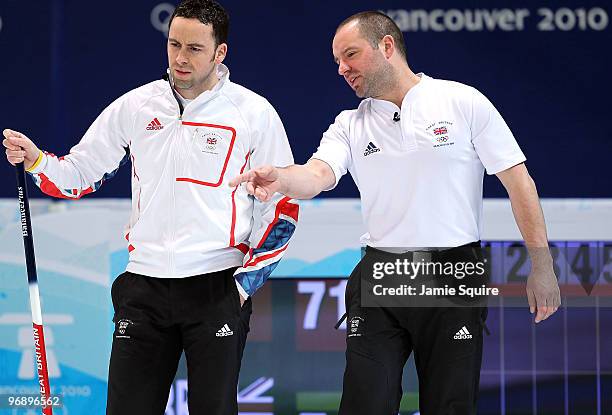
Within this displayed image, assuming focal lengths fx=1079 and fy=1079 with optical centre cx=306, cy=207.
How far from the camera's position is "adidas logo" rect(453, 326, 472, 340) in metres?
3.67

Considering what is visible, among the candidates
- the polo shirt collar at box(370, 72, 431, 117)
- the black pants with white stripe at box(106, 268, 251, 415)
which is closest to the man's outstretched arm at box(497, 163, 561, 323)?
the polo shirt collar at box(370, 72, 431, 117)

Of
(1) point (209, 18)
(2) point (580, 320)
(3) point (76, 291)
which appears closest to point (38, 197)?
(3) point (76, 291)

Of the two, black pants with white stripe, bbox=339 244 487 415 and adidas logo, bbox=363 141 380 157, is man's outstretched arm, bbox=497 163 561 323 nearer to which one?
black pants with white stripe, bbox=339 244 487 415

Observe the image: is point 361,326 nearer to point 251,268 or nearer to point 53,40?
point 251,268

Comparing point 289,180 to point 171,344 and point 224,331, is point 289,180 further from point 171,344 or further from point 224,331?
point 171,344

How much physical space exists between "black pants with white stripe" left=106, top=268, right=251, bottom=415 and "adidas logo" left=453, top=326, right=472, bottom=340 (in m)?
0.77

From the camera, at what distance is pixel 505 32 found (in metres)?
5.44

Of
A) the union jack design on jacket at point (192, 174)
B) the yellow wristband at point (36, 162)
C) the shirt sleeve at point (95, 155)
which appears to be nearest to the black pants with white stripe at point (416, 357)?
the union jack design on jacket at point (192, 174)

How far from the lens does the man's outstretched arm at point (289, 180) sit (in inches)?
133

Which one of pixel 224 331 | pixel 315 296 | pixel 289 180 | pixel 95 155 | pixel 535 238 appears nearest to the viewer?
pixel 289 180

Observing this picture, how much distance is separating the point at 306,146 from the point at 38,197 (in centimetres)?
139

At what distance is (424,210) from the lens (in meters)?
3.70

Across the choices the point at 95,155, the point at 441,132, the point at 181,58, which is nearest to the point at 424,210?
the point at 441,132

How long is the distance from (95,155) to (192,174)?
43cm
